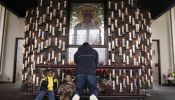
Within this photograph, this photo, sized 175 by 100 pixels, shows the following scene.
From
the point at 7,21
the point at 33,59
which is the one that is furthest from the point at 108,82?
the point at 7,21

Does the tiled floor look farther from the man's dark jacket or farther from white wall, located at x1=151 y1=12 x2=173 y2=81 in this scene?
white wall, located at x1=151 y1=12 x2=173 y2=81

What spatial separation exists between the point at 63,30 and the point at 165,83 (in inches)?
212

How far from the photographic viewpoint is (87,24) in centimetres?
835

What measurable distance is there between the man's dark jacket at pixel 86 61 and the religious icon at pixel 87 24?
316cm

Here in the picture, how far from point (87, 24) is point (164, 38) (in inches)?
174

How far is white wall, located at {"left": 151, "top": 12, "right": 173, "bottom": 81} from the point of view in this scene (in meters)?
10.8

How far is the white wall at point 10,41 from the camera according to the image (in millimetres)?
10742

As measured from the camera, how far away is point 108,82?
20.9 ft

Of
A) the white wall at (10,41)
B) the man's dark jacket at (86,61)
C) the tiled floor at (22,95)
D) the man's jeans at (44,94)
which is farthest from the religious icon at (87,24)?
the white wall at (10,41)

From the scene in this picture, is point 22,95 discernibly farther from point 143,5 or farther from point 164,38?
point 164,38

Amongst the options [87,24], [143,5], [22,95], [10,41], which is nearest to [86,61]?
[22,95]

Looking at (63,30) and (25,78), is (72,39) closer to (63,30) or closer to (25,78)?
(63,30)

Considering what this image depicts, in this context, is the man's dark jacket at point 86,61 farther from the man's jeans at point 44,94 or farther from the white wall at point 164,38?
the white wall at point 164,38

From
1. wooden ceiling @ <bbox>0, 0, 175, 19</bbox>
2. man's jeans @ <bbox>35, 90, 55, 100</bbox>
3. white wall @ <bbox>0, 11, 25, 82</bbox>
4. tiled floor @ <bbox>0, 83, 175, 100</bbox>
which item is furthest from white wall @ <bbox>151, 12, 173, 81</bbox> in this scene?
man's jeans @ <bbox>35, 90, 55, 100</bbox>
